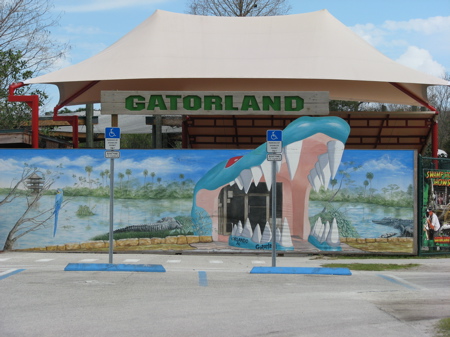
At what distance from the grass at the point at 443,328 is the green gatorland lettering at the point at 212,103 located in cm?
1157

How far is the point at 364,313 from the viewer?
31.1 ft

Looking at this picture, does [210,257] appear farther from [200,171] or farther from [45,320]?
[45,320]

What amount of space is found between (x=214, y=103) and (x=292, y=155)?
11.2ft

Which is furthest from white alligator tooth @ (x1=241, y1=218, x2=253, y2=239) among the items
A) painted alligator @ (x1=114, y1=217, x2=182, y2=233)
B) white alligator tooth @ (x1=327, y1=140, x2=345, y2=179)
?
white alligator tooth @ (x1=327, y1=140, x2=345, y2=179)

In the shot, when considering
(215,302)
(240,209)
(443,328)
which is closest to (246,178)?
(240,209)

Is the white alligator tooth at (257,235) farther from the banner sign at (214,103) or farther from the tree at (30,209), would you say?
the tree at (30,209)

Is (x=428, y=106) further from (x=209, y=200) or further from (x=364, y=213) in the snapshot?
(x=209, y=200)

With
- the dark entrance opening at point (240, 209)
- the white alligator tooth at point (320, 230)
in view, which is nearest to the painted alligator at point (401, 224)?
the white alligator tooth at point (320, 230)

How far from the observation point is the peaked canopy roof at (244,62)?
22.9 meters

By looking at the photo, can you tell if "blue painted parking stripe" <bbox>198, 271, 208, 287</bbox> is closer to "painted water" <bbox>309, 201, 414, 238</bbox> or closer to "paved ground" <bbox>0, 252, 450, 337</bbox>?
"paved ground" <bbox>0, 252, 450, 337</bbox>

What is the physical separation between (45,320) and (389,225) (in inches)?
436

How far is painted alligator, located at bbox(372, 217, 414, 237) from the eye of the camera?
17.8m

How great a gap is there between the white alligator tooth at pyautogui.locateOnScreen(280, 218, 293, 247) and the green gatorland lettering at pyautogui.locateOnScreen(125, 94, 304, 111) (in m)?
3.78

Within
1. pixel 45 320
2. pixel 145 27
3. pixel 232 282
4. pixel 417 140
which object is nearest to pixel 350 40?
pixel 417 140
